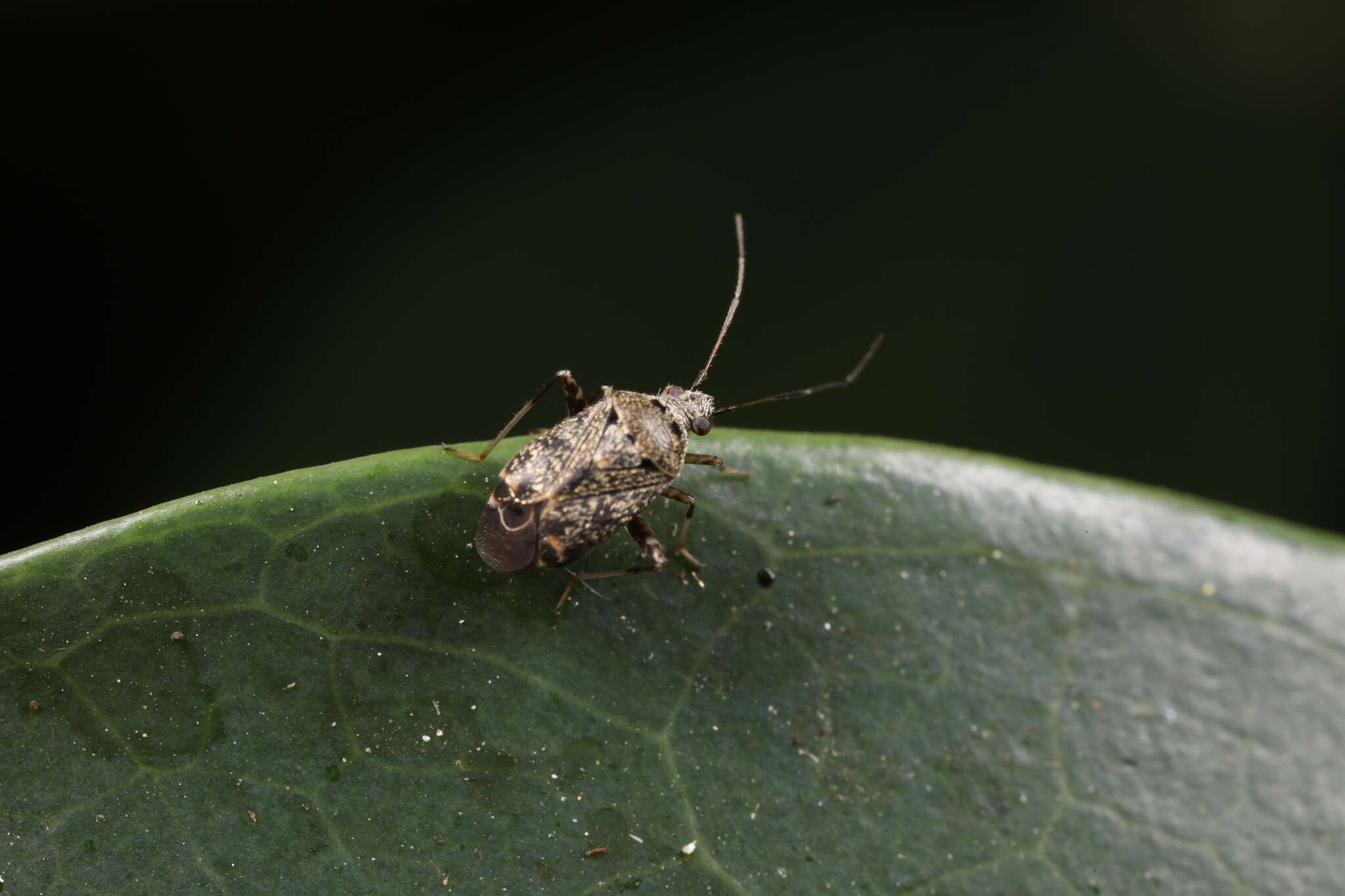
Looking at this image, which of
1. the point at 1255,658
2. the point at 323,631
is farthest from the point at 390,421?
the point at 1255,658

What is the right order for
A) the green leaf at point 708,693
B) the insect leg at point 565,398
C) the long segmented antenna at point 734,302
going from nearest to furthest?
the green leaf at point 708,693, the insect leg at point 565,398, the long segmented antenna at point 734,302

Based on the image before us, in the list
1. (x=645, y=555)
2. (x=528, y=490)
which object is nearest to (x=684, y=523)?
(x=645, y=555)

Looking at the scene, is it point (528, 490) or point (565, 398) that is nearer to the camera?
point (528, 490)

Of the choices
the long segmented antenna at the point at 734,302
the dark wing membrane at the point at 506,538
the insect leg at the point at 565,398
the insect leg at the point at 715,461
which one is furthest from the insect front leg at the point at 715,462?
the long segmented antenna at the point at 734,302

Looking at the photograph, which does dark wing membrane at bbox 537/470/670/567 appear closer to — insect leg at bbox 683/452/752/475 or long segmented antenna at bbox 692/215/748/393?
insect leg at bbox 683/452/752/475

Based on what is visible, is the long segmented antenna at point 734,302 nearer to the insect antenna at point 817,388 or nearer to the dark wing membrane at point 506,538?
the insect antenna at point 817,388

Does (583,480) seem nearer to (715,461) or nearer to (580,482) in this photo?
(580,482)

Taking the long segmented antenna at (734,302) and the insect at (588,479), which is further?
the long segmented antenna at (734,302)

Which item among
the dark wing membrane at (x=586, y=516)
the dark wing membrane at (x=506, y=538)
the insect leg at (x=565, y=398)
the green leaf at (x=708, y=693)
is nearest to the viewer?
the green leaf at (x=708, y=693)
